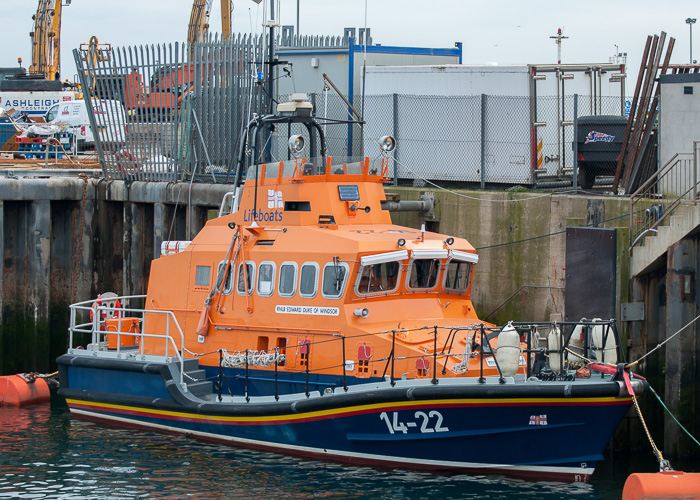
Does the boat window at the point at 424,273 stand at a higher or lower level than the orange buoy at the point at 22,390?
higher

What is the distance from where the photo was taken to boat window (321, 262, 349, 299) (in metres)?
11.8

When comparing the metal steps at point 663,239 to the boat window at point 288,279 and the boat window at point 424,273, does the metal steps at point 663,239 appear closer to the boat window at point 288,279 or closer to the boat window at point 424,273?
the boat window at point 424,273

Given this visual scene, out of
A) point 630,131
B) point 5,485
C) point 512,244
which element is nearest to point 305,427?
point 5,485

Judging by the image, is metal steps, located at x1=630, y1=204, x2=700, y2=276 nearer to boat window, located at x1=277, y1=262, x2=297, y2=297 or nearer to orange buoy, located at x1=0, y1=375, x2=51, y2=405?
boat window, located at x1=277, y1=262, x2=297, y2=297

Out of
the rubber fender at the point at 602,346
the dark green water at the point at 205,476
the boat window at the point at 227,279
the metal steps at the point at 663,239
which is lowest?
the dark green water at the point at 205,476

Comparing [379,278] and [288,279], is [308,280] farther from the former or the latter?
[379,278]

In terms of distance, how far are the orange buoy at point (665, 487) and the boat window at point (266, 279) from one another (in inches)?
199

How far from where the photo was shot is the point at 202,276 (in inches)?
523

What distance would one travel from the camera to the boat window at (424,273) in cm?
1227

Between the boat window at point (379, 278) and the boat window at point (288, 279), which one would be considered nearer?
the boat window at point (379, 278)

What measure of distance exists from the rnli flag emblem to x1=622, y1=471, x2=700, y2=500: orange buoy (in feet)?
18.4

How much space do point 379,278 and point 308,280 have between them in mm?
882

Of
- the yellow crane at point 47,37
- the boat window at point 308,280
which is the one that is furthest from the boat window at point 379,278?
the yellow crane at point 47,37

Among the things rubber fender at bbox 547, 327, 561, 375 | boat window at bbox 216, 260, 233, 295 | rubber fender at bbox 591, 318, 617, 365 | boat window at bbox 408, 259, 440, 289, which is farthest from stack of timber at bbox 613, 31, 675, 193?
boat window at bbox 216, 260, 233, 295
